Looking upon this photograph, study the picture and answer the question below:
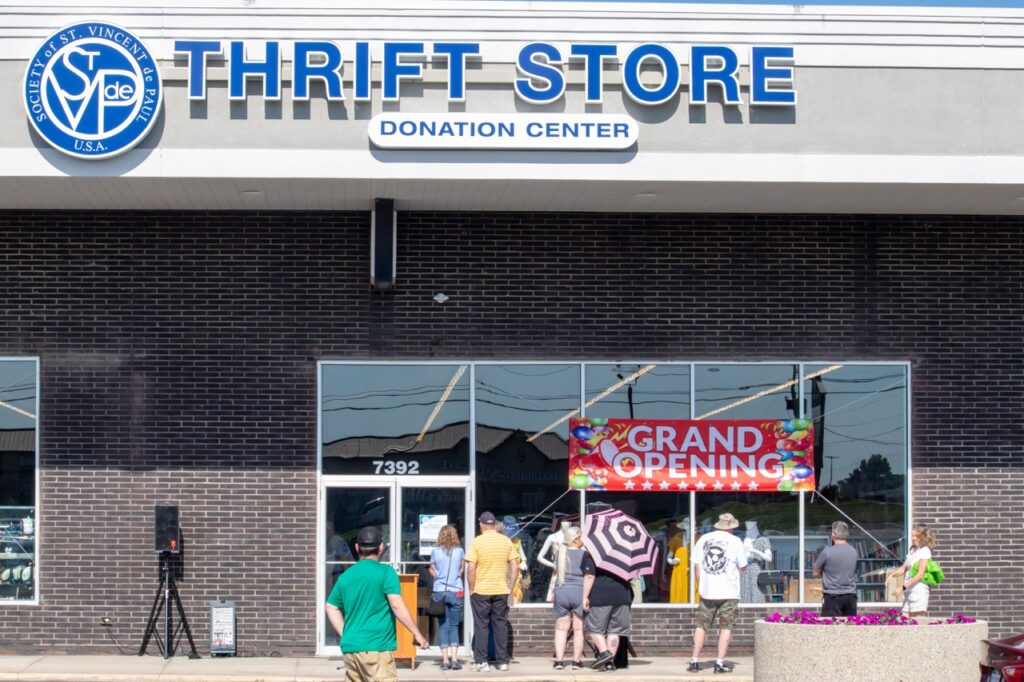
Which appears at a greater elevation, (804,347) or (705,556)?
(804,347)

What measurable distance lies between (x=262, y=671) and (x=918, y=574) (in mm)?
7206

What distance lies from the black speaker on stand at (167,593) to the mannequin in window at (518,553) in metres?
3.76

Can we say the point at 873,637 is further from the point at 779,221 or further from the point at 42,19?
the point at 42,19

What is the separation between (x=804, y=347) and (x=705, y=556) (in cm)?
318

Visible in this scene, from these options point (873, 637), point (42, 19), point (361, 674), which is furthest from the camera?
point (42, 19)

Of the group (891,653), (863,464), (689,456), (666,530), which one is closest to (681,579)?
(666,530)

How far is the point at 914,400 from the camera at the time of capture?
55.9 ft

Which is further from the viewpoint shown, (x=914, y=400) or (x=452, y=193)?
(x=914, y=400)

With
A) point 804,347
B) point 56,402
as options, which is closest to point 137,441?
point 56,402

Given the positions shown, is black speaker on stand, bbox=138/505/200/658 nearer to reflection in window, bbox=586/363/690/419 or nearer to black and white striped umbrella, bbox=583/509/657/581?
black and white striped umbrella, bbox=583/509/657/581

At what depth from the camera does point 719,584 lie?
601 inches

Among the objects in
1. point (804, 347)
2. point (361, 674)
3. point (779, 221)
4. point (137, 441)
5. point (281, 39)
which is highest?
point (281, 39)

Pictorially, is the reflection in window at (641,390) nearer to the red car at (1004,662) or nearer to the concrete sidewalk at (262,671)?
the concrete sidewalk at (262,671)

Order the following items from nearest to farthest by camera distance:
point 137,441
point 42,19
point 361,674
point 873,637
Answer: point 361,674 < point 873,637 < point 42,19 < point 137,441
